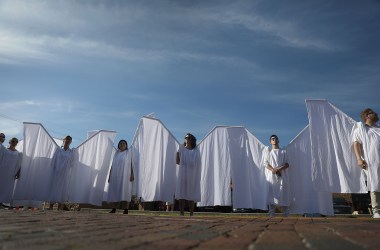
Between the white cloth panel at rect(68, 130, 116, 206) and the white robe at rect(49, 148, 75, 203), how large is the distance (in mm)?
223

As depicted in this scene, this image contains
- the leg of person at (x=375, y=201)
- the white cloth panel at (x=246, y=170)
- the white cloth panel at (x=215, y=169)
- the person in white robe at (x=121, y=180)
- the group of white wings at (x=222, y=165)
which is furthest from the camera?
the person in white robe at (x=121, y=180)

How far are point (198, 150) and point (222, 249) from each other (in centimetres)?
720

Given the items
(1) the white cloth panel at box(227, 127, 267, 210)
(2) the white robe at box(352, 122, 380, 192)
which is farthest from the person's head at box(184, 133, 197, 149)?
(2) the white robe at box(352, 122, 380, 192)

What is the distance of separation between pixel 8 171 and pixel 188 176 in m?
6.09

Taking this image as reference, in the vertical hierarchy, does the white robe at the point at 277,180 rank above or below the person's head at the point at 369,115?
below

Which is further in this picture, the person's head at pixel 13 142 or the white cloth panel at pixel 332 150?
the person's head at pixel 13 142

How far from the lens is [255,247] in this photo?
1985 millimetres

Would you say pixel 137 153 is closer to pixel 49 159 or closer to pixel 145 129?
pixel 145 129

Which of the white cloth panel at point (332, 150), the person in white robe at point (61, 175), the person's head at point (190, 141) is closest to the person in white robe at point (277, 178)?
the white cloth panel at point (332, 150)

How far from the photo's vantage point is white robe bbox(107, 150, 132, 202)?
9.74 metres

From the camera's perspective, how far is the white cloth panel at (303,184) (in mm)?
8305

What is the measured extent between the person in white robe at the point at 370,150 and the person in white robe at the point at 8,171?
9911 millimetres

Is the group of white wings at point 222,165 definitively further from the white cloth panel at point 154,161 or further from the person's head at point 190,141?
the person's head at point 190,141

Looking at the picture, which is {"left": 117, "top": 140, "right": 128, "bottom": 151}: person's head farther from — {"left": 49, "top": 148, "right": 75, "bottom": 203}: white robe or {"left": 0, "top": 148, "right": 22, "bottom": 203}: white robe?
{"left": 0, "top": 148, "right": 22, "bottom": 203}: white robe
